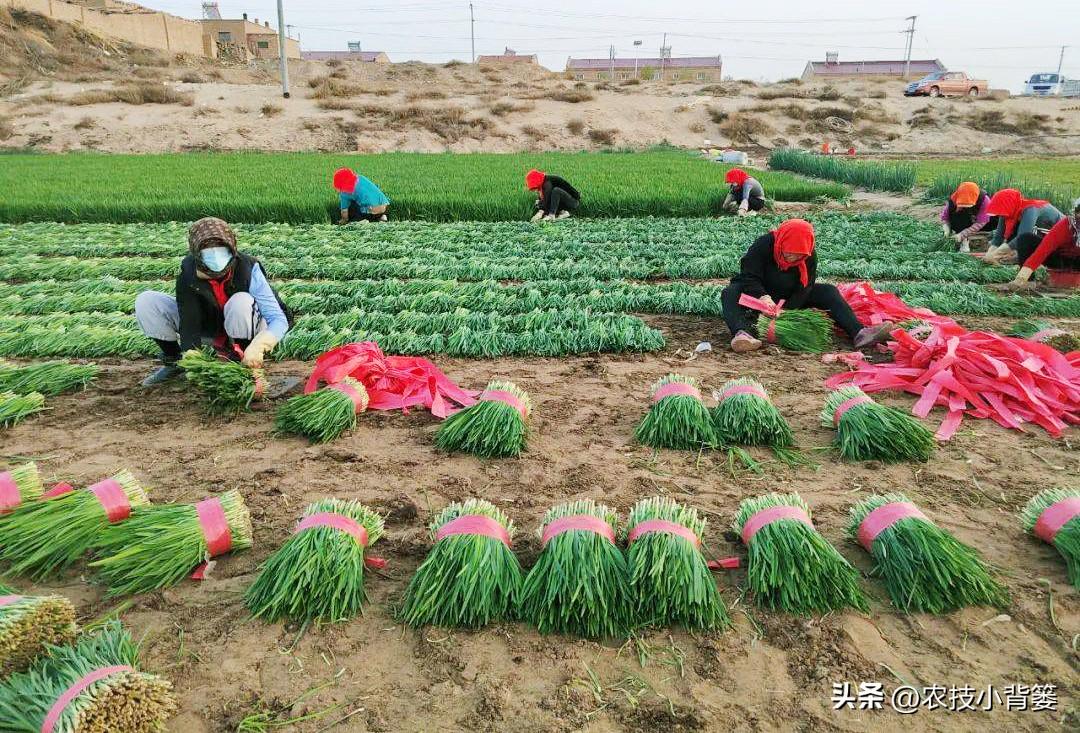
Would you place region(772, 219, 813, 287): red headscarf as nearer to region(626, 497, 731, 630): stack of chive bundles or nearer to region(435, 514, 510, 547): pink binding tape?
region(626, 497, 731, 630): stack of chive bundles

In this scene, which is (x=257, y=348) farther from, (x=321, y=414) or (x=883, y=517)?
(x=883, y=517)

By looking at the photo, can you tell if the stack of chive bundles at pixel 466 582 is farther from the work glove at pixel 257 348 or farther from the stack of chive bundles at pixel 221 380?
the work glove at pixel 257 348

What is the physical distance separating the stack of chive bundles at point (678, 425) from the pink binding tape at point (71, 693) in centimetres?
235

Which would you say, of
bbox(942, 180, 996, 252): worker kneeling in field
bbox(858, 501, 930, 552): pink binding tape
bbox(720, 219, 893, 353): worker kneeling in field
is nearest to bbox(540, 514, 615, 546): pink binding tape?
bbox(858, 501, 930, 552): pink binding tape

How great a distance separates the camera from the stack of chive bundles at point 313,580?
2.15m

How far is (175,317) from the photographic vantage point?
4.11 m

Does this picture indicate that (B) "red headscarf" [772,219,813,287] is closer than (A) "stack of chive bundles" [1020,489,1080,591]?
No

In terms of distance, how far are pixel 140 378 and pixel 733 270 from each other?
534 cm

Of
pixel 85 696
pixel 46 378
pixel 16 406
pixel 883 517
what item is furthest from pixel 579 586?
pixel 46 378

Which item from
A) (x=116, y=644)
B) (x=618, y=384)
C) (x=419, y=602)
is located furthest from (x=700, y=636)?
(x=618, y=384)

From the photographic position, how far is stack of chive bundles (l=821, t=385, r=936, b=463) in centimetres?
316

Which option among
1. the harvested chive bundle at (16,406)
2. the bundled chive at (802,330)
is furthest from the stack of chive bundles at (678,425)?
the harvested chive bundle at (16,406)

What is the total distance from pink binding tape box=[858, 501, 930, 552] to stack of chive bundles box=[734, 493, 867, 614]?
201 millimetres

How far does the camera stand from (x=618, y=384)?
4230mm
